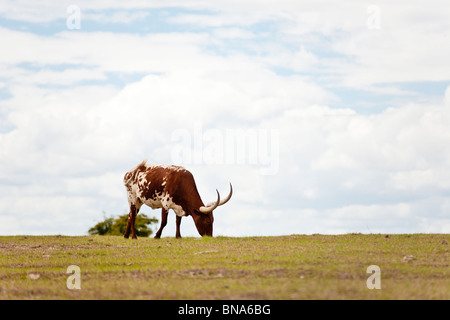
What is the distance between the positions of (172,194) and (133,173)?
8.59ft

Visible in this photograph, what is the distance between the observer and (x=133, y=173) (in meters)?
26.9

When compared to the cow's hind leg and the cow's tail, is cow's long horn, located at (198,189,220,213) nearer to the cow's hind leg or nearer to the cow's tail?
the cow's hind leg

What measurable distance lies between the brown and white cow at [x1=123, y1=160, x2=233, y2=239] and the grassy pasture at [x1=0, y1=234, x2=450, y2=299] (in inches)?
76.0

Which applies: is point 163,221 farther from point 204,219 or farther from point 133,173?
point 133,173

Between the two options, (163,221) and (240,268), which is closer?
(240,268)

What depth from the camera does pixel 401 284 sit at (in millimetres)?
12555

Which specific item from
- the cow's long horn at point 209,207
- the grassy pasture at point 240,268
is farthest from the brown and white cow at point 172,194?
the grassy pasture at point 240,268

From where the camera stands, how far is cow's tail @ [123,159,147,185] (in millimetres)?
26859

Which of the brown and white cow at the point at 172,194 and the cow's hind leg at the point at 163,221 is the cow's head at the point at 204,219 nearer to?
the brown and white cow at the point at 172,194

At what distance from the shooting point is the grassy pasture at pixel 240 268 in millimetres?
11906

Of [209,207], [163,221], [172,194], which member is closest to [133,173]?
[172,194]

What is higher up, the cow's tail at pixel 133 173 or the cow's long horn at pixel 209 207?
the cow's tail at pixel 133 173

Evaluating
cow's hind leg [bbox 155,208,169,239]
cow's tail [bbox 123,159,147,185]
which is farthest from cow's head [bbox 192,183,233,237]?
cow's tail [bbox 123,159,147,185]
